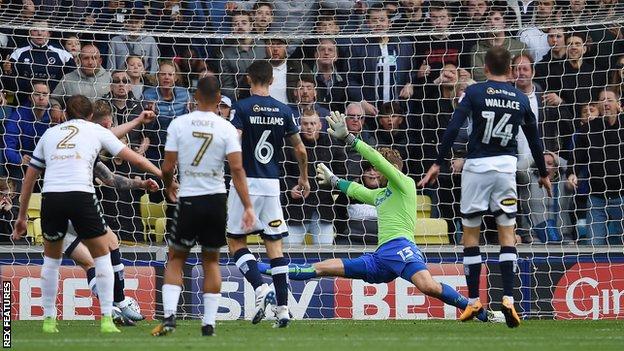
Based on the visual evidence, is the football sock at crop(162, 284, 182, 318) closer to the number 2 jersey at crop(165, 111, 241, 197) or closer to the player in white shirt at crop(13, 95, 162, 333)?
the number 2 jersey at crop(165, 111, 241, 197)

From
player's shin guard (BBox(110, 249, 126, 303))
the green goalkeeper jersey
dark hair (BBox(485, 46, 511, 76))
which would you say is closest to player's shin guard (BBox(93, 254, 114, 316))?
player's shin guard (BBox(110, 249, 126, 303))

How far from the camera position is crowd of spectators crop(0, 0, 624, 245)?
15.0 m

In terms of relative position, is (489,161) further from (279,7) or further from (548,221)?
(279,7)

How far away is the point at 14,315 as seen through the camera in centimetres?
1400

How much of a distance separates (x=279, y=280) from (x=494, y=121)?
2400 millimetres

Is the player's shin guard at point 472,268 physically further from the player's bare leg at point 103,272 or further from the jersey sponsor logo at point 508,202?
the player's bare leg at point 103,272

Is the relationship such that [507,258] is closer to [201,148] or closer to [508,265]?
[508,265]

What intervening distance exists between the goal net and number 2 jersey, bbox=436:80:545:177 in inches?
114

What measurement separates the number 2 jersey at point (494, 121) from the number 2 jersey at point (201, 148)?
8.60 feet

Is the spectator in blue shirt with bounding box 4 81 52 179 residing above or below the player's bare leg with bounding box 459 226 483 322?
above

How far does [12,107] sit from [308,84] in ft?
11.7

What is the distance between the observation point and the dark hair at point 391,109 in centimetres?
1579

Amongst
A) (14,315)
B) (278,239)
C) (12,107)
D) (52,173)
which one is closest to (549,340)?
(278,239)

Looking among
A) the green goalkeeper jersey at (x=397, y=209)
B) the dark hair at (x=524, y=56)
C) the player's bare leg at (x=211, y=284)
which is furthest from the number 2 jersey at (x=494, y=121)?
the dark hair at (x=524, y=56)
